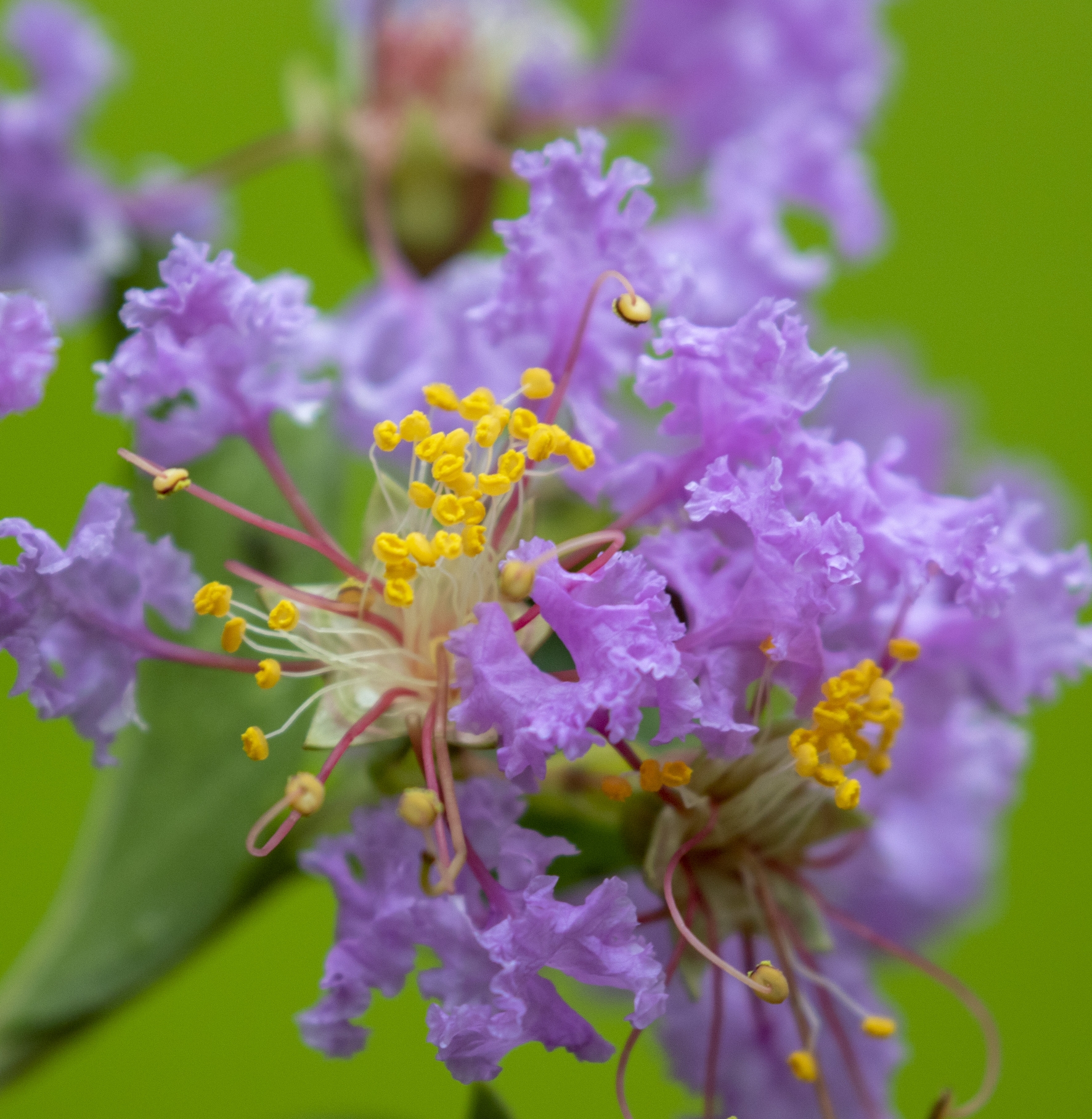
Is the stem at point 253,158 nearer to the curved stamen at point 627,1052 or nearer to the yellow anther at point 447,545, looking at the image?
the yellow anther at point 447,545

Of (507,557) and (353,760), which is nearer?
(507,557)

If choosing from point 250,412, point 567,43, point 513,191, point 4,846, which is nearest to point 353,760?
point 250,412

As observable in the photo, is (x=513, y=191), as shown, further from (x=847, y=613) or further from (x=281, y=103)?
(x=281, y=103)

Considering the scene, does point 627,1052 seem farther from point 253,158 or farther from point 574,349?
point 253,158

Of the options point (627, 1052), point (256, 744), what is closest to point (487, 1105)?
point (627, 1052)

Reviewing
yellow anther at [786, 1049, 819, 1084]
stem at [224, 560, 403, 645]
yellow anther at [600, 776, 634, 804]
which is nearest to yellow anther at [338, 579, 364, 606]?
stem at [224, 560, 403, 645]

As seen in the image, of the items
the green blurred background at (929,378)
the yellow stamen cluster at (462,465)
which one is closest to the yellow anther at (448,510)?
the yellow stamen cluster at (462,465)
